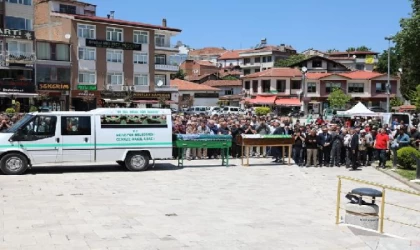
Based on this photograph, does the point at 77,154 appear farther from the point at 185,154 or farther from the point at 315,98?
the point at 315,98

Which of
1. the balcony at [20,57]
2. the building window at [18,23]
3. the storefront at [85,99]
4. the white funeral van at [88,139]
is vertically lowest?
the white funeral van at [88,139]

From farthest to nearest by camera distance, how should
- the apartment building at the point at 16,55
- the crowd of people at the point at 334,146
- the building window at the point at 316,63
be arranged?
the building window at the point at 316,63
the apartment building at the point at 16,55
the crowd of people at the point at 334,146

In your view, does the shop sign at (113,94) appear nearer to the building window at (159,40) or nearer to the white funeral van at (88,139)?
the building window at (159,40)

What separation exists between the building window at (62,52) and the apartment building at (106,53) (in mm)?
422

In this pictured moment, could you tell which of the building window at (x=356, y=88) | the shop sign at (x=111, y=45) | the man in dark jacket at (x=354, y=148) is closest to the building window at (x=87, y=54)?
the shop sign at (x=111, y=45)

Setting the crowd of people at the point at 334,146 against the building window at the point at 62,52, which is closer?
the crowd of people at the point at 334,146

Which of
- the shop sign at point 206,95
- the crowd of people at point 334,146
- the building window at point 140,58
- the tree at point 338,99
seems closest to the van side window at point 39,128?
the crowd of people at point 334,146

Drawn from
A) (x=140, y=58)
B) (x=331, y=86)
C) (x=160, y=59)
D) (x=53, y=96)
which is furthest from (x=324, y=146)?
(x=331, y=86)

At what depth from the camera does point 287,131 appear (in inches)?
890

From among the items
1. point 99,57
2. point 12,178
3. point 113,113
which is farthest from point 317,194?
point 99,57

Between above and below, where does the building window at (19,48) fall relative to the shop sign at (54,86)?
above

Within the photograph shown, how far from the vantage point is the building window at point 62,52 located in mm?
54969

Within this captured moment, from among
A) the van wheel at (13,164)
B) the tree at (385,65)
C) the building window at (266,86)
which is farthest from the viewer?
the tree at (385,65)

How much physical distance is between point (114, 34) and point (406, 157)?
46.1 meters
